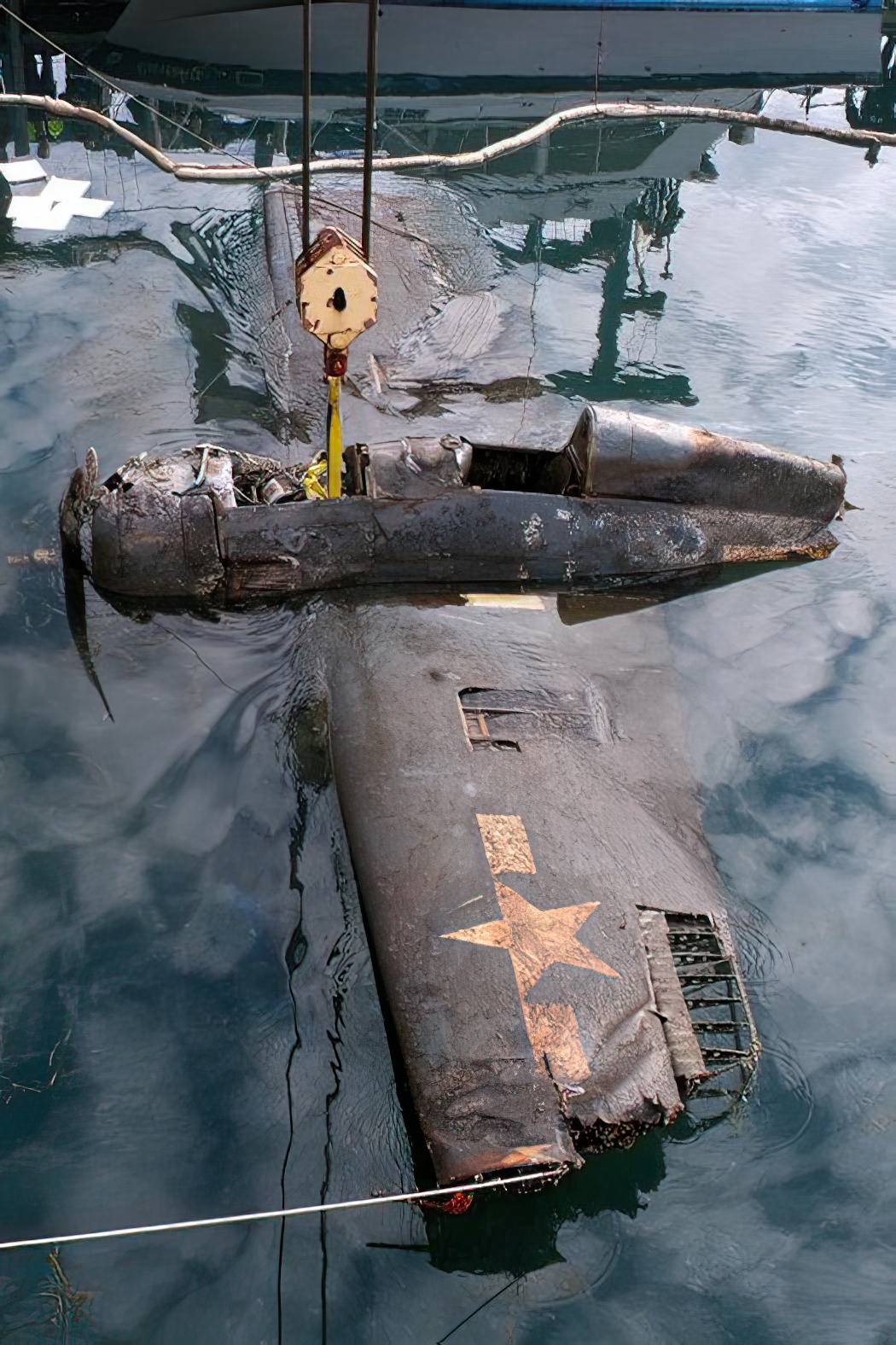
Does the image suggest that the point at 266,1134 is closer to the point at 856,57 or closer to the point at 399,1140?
the point at 399,1140

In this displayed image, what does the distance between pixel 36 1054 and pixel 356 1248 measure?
2341mm

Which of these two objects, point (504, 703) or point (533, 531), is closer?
point (504, 703)

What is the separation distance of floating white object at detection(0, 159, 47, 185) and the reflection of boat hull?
7.03 m

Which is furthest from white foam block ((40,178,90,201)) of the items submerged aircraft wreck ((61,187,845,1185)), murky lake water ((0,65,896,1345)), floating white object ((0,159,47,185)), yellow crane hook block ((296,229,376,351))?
yellow crane hook block ((296,229,376,351))

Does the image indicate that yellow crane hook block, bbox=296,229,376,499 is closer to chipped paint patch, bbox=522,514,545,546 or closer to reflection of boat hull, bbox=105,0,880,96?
Answer: chipped paint patch, bbox=522,514,545,546

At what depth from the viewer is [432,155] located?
21.8m

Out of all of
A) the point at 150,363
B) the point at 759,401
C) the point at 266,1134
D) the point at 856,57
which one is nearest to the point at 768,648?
the point at 759,401

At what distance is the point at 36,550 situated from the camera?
38.0 ft

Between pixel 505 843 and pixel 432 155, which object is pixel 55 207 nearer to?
pixel 432 155

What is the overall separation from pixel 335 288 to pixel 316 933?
4.79 meters

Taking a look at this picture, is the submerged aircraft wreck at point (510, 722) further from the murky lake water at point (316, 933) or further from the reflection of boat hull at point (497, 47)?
the reflection of boat hull at point (497, 47)

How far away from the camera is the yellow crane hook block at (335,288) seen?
8867mm

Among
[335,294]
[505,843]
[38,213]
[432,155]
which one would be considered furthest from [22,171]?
[505,843]

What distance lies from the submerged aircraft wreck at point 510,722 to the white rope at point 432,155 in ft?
27.1
